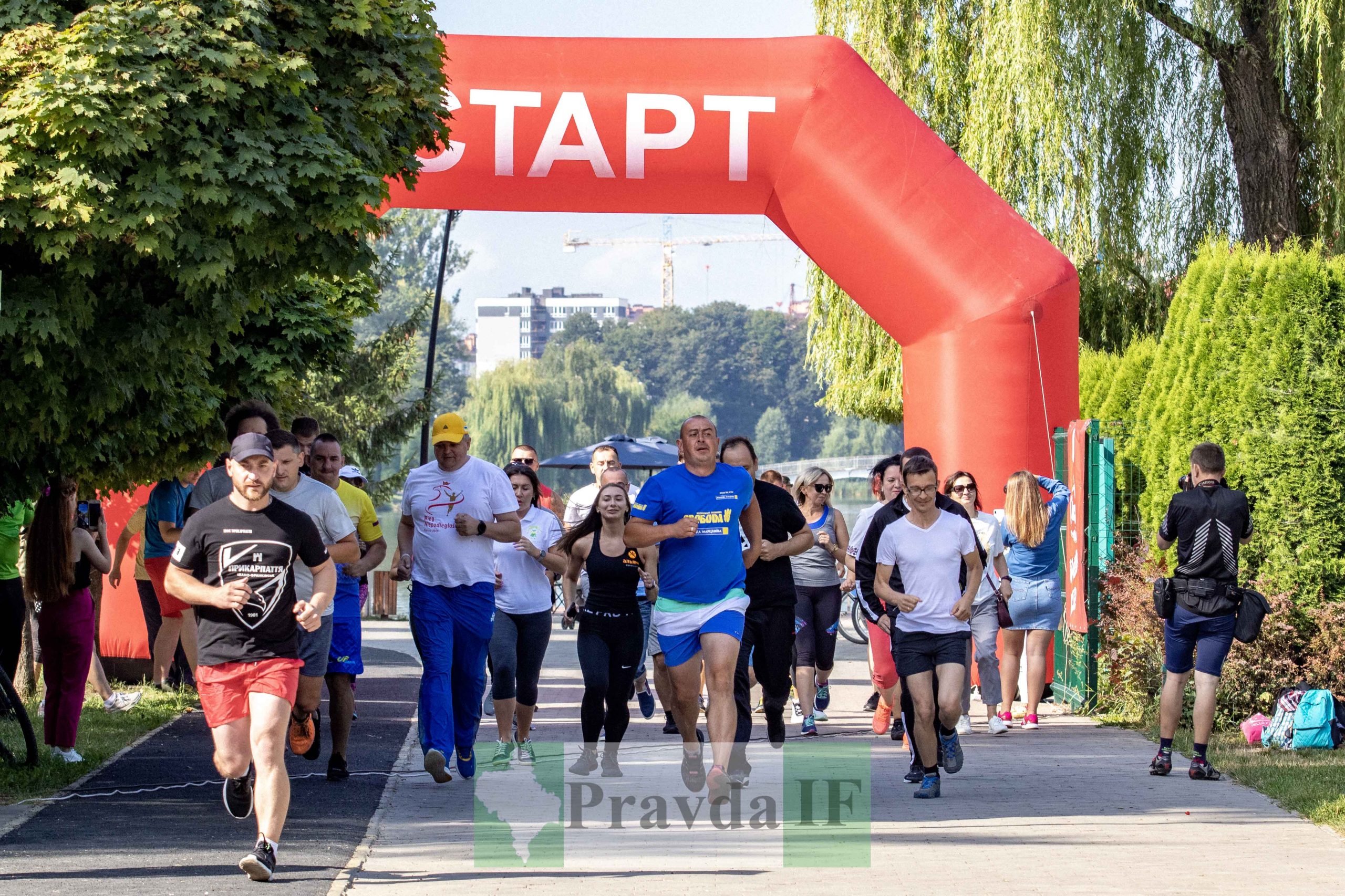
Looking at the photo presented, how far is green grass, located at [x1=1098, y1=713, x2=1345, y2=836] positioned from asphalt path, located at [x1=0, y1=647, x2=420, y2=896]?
177 inches

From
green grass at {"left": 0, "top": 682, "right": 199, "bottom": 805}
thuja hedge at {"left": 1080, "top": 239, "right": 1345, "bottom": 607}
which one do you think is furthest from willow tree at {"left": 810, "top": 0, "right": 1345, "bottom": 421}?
green grass at {"left": 0, "top": 682, "right": 199, "bottom": 805}

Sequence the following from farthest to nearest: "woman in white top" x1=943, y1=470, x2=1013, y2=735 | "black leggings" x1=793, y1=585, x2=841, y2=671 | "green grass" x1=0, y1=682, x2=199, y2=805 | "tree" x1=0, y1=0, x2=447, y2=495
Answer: "black leggings" x1=793, y1=585, x2=841, y2=671
"woman in white top" x1=943, y1=470, x2=1013, y2=735
"green grass" x1=0, y1=682, x2=199, y2=805
"tree" x1=0, y1=0, x2=447, y2=495

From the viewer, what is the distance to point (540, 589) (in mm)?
9234

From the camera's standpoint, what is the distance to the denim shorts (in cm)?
1076

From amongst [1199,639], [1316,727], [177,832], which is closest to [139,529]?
[177,832]

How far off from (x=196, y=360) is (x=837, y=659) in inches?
385

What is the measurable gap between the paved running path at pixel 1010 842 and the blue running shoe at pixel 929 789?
0.08m

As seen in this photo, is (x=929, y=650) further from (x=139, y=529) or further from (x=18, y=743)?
(x=139, y=529)

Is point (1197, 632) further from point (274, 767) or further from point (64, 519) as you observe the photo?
point (64, 519)

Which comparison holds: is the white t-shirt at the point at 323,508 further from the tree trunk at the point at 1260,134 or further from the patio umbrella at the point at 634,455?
the patio umbrella at the point at 634,455

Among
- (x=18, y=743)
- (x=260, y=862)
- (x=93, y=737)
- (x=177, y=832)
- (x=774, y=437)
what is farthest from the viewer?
(x=774, y=437)

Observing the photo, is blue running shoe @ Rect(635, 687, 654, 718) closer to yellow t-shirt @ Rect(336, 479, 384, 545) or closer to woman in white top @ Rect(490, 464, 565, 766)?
woman in white top @ Rect(490, 464, 565, 766)

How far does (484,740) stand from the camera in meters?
10.4

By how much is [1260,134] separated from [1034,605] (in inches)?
262
